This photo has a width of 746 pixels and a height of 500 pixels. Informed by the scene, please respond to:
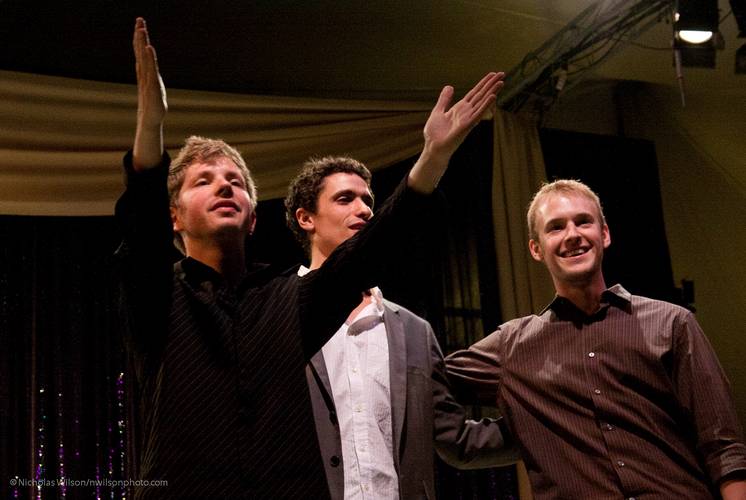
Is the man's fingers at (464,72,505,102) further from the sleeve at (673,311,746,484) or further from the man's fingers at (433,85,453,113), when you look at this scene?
the sleeve at (673,311,746,484)

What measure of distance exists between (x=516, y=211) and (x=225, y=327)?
2.54 meters

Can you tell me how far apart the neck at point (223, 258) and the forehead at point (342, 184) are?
35.5 inches

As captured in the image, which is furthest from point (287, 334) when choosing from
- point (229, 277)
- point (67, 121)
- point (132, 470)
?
point (67, 121)

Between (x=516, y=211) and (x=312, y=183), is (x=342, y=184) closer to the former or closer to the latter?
(x=312, y=183)

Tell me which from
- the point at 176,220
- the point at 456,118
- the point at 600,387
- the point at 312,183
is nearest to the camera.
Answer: the point at 456,118

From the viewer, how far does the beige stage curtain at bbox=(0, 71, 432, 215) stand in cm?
325

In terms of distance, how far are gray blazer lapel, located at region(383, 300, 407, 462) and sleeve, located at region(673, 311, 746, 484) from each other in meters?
0.66

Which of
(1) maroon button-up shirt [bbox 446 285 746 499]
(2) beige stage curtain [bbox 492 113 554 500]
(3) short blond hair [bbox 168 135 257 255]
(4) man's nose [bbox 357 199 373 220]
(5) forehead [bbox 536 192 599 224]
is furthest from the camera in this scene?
(2) beige stage curtain [bbox 492 113 554 500]

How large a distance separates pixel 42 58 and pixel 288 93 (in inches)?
42.5

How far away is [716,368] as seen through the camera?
79.2 inches

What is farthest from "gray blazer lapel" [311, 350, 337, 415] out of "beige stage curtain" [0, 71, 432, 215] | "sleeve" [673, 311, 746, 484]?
"beige stage curtain" [0, 71, 432, 215]

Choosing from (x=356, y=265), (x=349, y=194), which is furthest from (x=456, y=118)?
(x=349, y=194)

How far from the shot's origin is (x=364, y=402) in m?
2.14

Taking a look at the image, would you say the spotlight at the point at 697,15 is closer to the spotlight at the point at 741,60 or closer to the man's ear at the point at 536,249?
the spotlight at the point at 741,60
